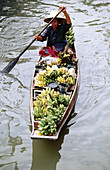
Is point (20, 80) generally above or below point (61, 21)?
below

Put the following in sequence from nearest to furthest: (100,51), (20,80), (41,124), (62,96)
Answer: (41,124) < (62,96) < (20,80) < (100,51)

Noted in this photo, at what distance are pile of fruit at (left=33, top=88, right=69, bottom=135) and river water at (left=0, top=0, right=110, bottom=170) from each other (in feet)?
1.74

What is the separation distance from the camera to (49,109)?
391 centimetres

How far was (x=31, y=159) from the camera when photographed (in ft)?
12.6

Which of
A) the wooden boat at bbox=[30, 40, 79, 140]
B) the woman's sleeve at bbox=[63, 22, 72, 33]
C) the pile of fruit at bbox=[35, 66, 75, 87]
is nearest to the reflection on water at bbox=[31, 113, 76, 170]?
the wooden boat at bbox=[30, 40, 79, 140]

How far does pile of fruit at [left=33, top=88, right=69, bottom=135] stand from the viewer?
360cm

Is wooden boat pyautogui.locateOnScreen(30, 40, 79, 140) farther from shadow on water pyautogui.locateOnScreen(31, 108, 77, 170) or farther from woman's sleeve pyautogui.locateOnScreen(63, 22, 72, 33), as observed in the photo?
woman's sleeve pyautogui.locateOnScreen(63, 22, 72, 33)

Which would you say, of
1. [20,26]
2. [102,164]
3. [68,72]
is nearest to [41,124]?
[102,164]

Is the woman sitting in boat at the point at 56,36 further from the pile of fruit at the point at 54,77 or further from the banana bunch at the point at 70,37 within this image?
the pile of fruit at the point at 54,77

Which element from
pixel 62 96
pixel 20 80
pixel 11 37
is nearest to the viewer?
pixel 62 96

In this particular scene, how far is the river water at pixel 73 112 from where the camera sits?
384 centimetres

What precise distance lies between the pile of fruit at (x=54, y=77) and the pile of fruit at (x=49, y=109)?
34 cm

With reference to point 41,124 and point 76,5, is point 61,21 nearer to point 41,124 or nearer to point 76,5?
point 41,124

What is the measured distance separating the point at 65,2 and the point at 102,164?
918 centimetres
